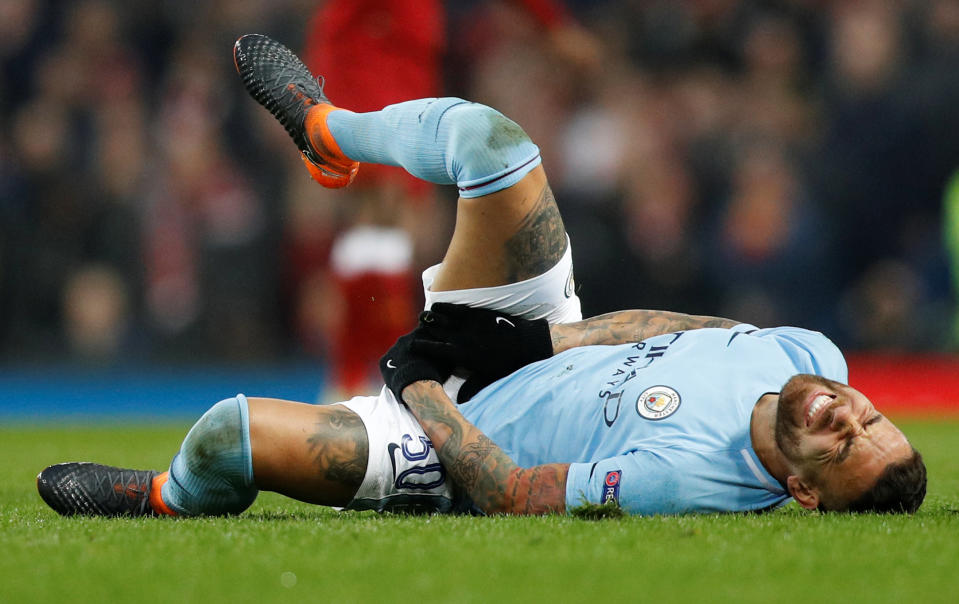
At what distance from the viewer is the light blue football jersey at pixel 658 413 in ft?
9.18

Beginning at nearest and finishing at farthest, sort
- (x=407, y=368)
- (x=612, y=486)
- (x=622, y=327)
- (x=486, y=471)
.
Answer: (x=612, y=486), (x=486, y=471), (x=407, y=368), (x=622, y=327)

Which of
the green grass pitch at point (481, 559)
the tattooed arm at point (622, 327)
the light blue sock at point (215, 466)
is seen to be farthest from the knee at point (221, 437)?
the tattooed arm at point (622, 327)

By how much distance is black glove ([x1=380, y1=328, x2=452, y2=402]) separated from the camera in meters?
3.14

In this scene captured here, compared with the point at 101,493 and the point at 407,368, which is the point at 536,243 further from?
the point at 101,493

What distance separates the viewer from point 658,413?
2.92 m

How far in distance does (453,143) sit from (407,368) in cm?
57

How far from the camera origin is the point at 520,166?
3105mm

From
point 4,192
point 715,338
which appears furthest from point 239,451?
point 4,192

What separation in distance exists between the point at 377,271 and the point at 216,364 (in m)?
3.14

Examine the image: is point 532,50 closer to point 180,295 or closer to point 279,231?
point 279,231

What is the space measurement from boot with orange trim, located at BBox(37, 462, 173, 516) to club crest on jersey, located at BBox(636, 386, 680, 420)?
116cm

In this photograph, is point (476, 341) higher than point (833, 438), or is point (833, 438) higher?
point (476, 341)

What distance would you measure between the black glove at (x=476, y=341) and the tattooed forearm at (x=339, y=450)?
30cm

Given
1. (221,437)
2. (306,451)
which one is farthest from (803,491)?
(221,437)
